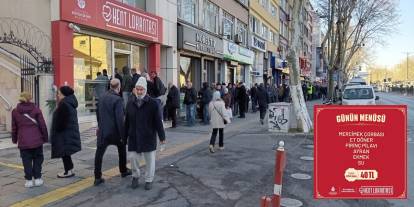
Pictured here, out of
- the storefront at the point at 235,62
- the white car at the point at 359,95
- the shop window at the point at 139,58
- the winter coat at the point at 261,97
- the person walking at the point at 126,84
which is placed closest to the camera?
the person walking at the point at 126,84

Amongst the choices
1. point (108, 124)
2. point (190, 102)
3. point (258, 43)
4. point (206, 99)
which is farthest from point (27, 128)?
point (258, 43)

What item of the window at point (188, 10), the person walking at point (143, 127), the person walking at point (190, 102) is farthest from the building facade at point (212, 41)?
the person walking at point (143, 127)

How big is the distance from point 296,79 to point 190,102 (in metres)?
4.02

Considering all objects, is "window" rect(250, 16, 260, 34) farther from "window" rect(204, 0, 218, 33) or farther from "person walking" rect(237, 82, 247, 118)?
"person walking" rect(237, 82, 247, 118)

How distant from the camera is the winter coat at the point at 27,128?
716 centimetres

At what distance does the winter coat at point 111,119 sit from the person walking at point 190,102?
9.49m

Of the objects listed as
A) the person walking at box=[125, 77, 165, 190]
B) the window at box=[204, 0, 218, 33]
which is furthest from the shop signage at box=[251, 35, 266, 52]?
the person walking at box=[125, 77, 165, 190]

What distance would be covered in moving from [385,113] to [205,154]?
5896 millimetres

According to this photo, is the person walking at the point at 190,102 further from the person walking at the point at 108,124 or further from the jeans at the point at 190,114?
the person walking at the point at 108,124

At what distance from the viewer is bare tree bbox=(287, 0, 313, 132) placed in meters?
15.1

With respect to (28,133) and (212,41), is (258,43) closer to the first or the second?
(212,41)

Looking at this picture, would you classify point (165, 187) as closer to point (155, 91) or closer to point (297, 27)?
point (155, 91)

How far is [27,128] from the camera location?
23.6 ft

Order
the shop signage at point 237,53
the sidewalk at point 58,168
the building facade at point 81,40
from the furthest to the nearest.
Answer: the shop signage at point 237,53
the building facade at point 81,40
the sidewalk at point 58,168
